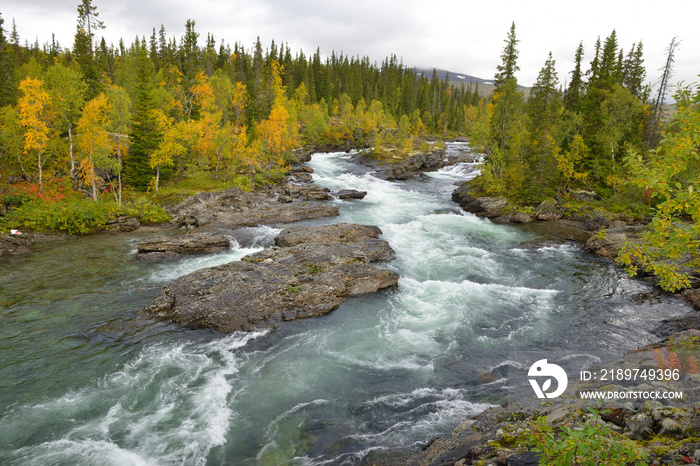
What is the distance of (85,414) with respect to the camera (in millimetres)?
11766

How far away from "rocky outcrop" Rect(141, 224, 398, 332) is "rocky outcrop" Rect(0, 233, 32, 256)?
51.2 feet

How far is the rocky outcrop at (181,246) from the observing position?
2564 cm

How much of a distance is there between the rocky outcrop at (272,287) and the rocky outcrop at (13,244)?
1561cm

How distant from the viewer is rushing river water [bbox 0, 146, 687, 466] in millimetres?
10930

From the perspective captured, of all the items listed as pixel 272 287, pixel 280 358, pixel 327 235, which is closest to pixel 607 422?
pixel 280 358

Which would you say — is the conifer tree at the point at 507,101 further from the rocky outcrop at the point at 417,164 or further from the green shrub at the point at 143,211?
the green shrub at the point at 143,211

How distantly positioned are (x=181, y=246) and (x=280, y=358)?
15.8 meters

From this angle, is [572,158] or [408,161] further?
[408,161]

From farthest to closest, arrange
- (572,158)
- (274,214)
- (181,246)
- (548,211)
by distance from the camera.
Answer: (572,158)
(548,211)
(274,214)
(181,246)

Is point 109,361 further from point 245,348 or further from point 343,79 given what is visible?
point 343,79

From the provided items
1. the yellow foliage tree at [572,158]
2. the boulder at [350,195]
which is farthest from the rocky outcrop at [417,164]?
the yellow foliage tree at [572,158]

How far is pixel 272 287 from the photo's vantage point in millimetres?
19188

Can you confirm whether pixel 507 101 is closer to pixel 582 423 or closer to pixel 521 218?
pixel 521 218

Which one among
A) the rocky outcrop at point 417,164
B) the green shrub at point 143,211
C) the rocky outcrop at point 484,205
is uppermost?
the rocky outcrop at point 417,164
